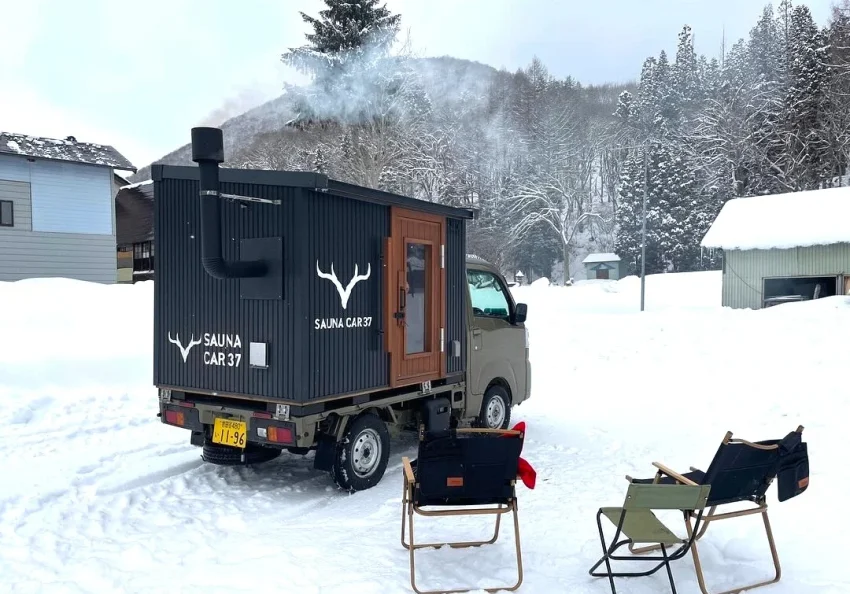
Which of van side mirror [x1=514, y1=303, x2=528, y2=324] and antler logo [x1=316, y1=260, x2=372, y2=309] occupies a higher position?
antler logo [x1=316, y1=260, x2=372, y2=309]

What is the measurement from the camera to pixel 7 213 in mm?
17062

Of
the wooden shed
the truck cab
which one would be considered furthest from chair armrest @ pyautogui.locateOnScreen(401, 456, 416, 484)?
the wooden shed

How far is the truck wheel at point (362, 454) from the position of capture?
18.1 feet

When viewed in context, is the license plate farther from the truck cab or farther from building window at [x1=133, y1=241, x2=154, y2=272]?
building window at [x1=133, y1=241, x2=154, y2=272]

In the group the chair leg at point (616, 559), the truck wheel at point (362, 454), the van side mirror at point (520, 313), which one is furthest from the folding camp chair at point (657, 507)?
the van side mirror at point (520, 313)

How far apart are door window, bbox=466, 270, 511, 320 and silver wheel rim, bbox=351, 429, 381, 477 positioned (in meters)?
2.12

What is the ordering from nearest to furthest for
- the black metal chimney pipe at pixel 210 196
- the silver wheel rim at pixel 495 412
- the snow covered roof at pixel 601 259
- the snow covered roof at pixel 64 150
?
the black metal chimney pipe at pixel 210 196
the silver wheel rim at pixel 495 412
the snow covered roof at pixel 64 150
the snow covered roof at pixel 601 259

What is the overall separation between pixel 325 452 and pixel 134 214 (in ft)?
91.8

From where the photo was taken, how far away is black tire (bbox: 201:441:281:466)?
5.77 meters

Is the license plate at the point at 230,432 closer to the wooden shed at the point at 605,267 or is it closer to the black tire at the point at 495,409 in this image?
the black tire at the point at 495,409

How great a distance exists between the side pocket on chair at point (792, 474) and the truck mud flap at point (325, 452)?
321 cm

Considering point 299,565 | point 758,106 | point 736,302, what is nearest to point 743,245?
point 736,302

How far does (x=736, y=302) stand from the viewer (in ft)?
69.9

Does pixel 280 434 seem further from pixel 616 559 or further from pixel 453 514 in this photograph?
pixel 616 559
